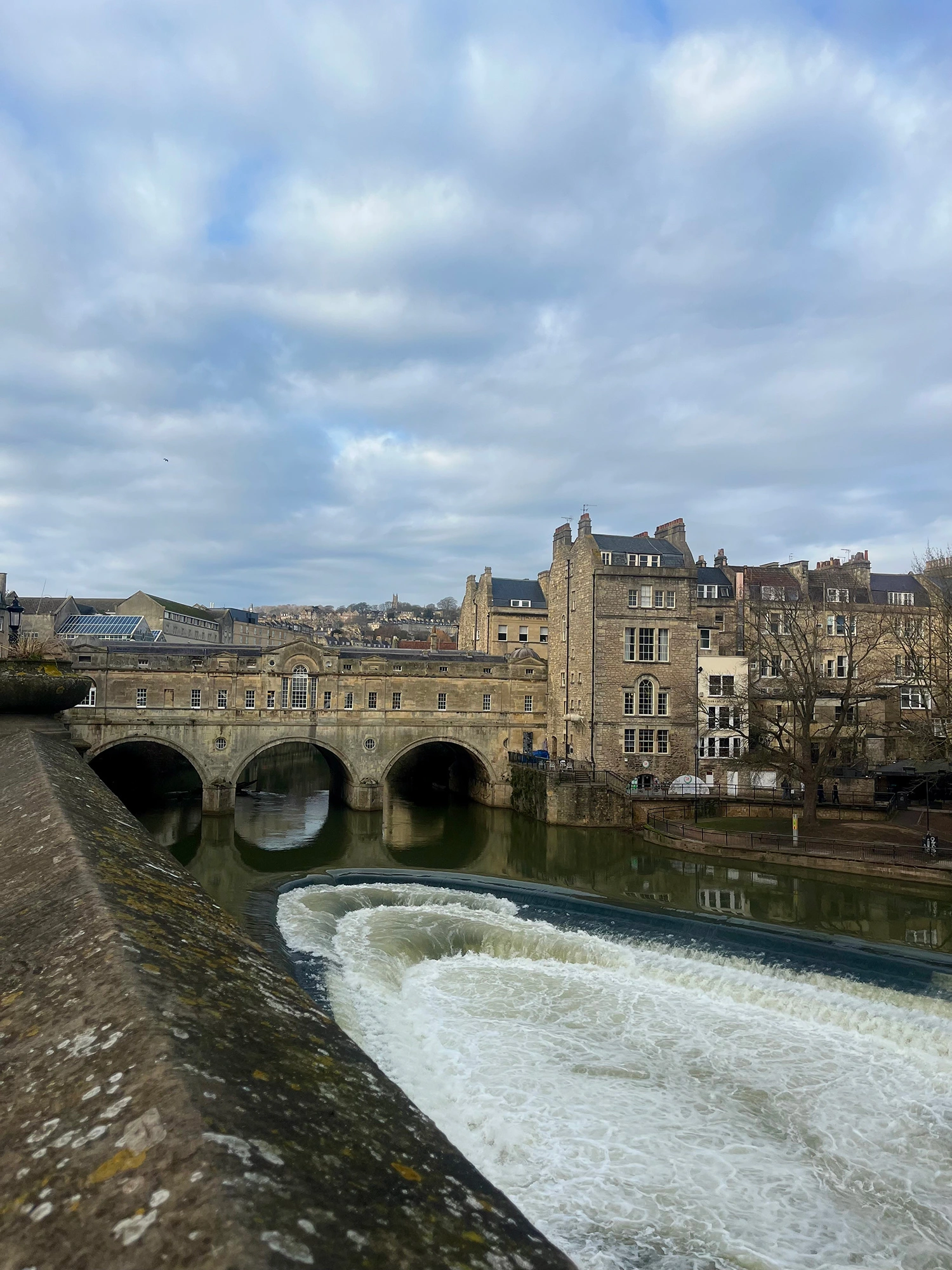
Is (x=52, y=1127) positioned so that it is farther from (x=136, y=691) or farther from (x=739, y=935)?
(x=136, y=691)

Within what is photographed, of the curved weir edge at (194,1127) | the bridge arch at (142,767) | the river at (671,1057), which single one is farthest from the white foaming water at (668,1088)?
the bridge arch at (142,767)

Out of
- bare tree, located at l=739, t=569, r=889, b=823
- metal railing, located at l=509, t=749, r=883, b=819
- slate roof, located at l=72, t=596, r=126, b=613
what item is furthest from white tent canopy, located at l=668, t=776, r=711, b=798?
slate roof, located at l=72, t=596, r=126, b=613

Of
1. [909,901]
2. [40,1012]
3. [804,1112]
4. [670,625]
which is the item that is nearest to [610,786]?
[670,625]

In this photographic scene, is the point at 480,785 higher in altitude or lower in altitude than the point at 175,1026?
lower

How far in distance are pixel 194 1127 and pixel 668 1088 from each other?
11314 millimetres

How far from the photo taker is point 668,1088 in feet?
38.3

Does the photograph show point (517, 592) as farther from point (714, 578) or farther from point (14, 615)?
point (14, 615)

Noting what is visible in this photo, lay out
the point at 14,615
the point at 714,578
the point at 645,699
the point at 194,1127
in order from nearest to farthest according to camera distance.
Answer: the point at 194,1127, the point at 14,615, the point at 645,699, the point at 714,578

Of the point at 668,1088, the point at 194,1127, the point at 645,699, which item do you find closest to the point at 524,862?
the point at 645,699

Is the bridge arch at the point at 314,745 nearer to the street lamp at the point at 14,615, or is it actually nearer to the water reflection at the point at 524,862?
the water reflection at the point at 524,862

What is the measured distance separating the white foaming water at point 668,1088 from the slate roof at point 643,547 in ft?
104

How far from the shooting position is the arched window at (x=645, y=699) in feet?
132

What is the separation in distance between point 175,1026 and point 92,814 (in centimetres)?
504

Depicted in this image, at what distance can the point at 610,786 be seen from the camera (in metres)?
37.4
